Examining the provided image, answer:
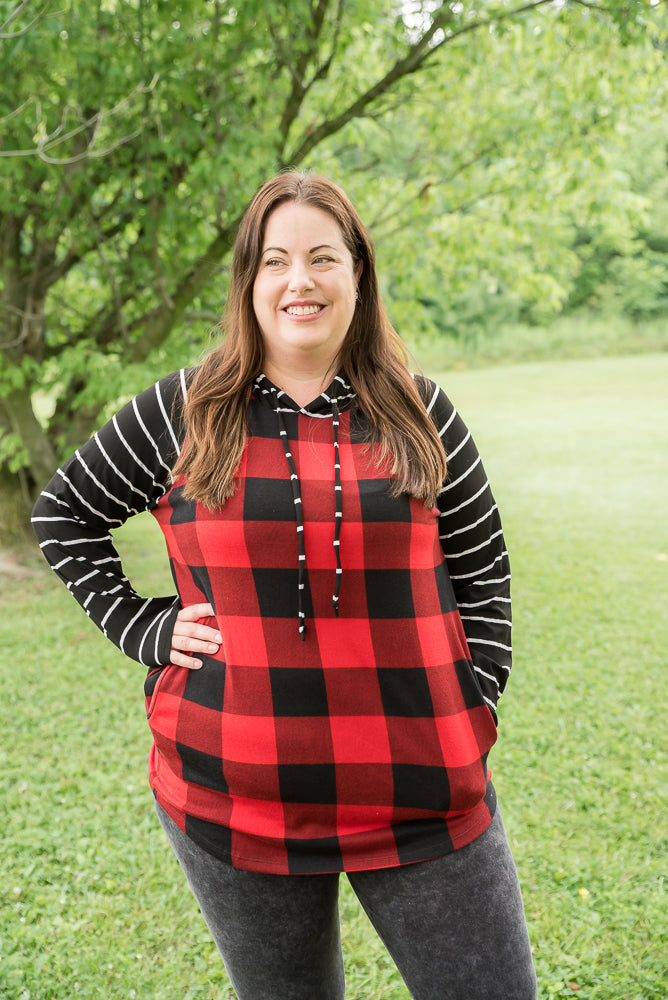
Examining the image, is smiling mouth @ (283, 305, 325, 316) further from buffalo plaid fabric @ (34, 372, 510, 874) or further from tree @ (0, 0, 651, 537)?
tree @ (0, 0, 651, 537)

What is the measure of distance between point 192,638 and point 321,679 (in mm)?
286

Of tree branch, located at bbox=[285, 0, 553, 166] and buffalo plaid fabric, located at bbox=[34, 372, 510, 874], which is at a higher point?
tree branch, located at bbox=[285, 0, 553, 166]

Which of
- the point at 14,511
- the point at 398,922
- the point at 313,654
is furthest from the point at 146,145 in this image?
the point at 398,922

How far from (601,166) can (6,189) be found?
4849 mm

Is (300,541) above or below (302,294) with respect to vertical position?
below

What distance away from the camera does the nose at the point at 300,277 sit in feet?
5.28

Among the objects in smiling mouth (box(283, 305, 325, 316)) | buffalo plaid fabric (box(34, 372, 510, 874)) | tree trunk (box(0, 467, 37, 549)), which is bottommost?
tree trunk (box(0, 467, 37, 549))

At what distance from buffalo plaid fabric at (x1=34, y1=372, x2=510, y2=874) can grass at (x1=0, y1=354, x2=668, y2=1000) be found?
158cm

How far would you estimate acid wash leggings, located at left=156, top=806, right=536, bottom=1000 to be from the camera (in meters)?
1.46

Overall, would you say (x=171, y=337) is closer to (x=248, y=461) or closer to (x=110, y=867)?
(x=110, y=867)

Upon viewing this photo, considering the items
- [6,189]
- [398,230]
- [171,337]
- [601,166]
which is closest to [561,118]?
[601,166]

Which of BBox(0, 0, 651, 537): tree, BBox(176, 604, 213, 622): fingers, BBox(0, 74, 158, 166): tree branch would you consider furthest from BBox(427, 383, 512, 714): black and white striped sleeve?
BBox(0, 0, 651, 537): tree

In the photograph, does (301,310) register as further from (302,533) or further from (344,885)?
(344,885)

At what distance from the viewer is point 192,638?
64.0 inches
